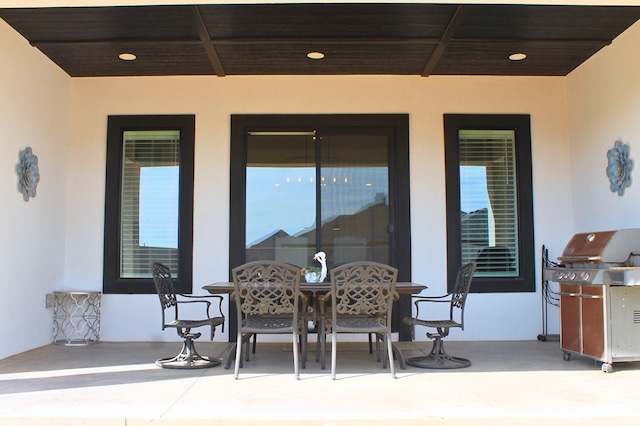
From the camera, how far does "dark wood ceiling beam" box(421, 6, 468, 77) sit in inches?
188

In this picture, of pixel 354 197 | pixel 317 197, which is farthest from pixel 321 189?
pixel 354 197

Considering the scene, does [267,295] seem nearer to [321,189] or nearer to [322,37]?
[321,189]

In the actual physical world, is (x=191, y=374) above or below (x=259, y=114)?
below

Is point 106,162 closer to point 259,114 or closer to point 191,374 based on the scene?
point 259,114

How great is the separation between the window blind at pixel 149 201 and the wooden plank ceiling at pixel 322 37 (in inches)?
32.4

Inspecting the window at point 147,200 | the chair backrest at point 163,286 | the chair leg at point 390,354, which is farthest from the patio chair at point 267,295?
the window at point 147,200

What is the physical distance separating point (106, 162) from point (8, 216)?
144 cm

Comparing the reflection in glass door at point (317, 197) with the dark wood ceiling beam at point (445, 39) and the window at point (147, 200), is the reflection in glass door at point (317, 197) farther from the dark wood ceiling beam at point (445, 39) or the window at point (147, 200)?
the dark wood ceiling beam at point (445, 39)

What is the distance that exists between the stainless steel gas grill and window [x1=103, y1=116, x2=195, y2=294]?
3.92 m

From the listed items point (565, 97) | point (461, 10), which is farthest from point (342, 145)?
point (565, 97)

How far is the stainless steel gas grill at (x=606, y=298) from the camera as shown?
14.8 ft

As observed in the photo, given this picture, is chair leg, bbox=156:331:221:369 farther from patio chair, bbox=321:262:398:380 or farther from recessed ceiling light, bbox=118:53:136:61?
recessed ceiling light, bbox=118:53:136:61

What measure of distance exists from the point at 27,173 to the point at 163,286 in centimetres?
181

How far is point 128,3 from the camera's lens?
13.6ft
